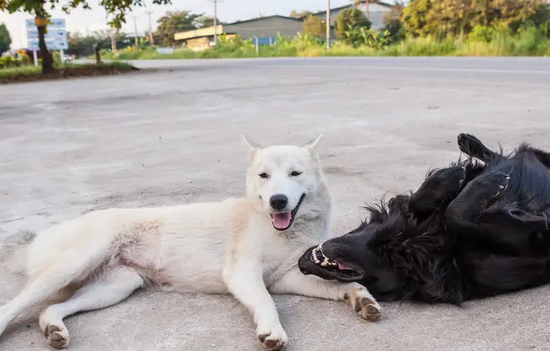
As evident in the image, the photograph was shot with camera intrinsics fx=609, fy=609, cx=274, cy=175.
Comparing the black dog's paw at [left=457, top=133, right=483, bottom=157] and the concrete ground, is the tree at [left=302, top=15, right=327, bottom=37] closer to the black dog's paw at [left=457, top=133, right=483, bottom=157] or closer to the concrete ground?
the concrete ground

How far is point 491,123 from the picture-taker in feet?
22.1

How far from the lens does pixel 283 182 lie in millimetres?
2686

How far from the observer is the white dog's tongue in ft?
8.63

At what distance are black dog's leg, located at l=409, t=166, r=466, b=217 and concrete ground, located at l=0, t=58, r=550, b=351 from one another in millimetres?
446

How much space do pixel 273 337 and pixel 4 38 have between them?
87150 mm

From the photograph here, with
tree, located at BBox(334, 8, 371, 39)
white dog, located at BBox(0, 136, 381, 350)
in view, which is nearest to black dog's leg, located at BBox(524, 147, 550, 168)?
white dog, located at BBox(0, 136, 381, 350)

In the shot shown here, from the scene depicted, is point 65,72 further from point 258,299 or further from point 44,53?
point 258,299

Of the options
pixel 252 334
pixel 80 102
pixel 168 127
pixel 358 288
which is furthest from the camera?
pixel 80 102

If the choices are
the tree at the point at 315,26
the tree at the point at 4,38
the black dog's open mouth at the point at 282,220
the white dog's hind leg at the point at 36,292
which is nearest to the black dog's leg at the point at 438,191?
the black dog's open mouth at the point at 282,220

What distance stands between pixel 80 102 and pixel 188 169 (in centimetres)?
728

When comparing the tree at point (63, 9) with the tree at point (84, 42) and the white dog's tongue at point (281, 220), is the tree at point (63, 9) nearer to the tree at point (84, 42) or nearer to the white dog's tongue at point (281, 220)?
the white dog's tongue at point (281, 220)

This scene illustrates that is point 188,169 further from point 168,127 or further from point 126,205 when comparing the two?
point 168,127

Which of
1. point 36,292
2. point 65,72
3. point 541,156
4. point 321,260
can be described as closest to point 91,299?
point 36,292

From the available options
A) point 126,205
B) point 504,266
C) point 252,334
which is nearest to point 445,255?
point 504,266
